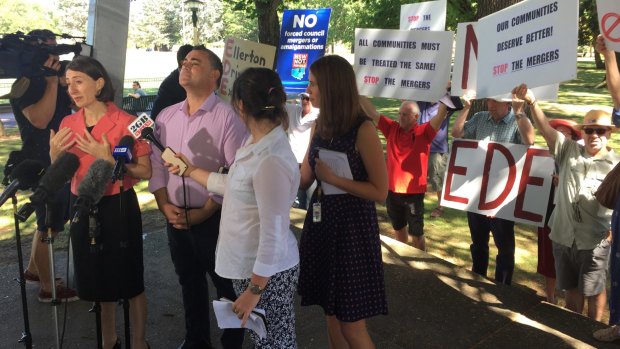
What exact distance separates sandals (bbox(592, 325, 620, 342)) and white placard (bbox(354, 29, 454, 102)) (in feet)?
7.07

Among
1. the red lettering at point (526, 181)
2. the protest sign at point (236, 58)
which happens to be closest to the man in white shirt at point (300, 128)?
the protest sign at point (236, 58)

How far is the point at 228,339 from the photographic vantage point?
10.3 ft

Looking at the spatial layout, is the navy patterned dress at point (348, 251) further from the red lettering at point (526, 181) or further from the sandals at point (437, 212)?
the sandals at point (437, 212)

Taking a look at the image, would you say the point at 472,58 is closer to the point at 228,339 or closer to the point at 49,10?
the point at 228,339

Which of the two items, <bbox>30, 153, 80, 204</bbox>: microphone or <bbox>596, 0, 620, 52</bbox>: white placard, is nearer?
<bbox>30, 153, 80, 204</bbox>: microphone

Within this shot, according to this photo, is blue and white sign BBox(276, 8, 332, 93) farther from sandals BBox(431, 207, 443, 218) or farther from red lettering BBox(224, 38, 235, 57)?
sandals BBox(431, 207, 443, 218)

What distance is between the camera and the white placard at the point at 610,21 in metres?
2.66

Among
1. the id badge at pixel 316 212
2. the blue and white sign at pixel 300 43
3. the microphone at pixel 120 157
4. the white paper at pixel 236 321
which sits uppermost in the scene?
the blue and white sign at pixel 300 43

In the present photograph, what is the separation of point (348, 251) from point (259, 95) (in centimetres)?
98

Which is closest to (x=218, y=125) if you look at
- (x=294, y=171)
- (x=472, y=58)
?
(x=294, y=171)

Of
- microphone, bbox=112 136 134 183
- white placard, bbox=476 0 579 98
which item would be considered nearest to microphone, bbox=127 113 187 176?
microphone, bbox=112 136 134 183

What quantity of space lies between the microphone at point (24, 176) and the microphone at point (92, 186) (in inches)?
8.6

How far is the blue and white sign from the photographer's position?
7.19 meters

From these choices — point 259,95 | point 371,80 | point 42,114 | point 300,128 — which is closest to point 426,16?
point 300,128
